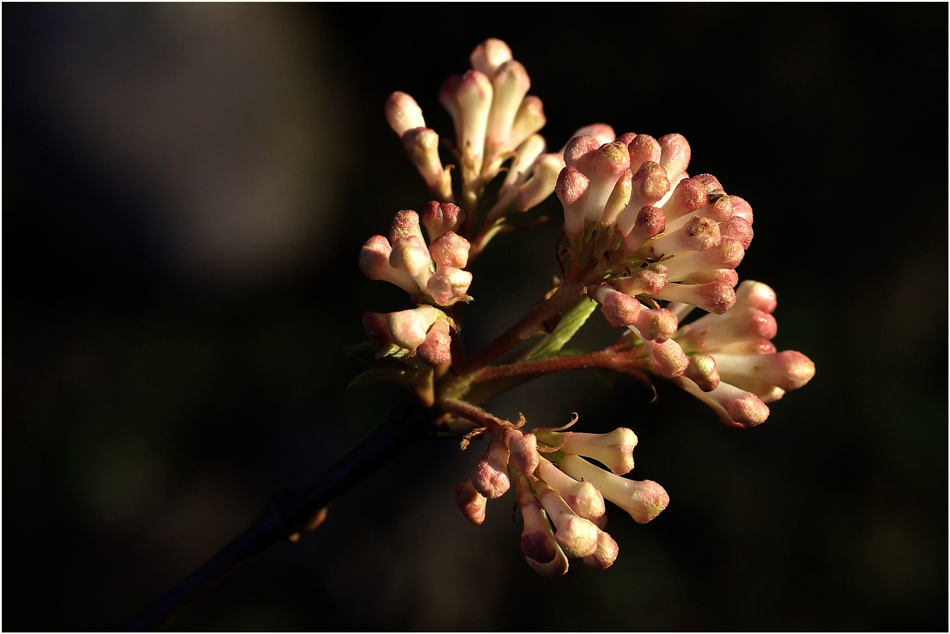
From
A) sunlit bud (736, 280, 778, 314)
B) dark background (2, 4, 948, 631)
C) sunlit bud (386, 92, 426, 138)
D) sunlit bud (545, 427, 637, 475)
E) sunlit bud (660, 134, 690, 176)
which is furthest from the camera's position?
dark background (2, 4, 948, 631)

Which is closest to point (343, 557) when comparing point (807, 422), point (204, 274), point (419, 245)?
point (204, 274)

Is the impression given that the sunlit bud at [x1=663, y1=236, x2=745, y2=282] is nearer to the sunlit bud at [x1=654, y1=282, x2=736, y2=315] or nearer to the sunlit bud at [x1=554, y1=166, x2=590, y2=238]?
the sunlit bud at [x1=654, y1=282, x2=736, y2=315]

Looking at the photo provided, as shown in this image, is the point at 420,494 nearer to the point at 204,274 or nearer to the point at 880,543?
the point at 204,274

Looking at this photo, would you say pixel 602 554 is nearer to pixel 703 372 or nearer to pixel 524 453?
pixel 524 453

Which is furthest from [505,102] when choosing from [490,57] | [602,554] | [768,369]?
[602,554]

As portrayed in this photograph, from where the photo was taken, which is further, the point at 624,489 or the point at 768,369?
the point at 768,369

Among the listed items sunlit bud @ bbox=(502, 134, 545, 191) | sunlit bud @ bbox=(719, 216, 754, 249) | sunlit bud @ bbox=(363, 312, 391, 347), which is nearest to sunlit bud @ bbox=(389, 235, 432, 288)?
sunlit bud @ bbox=(363, 312, 391, 347)
